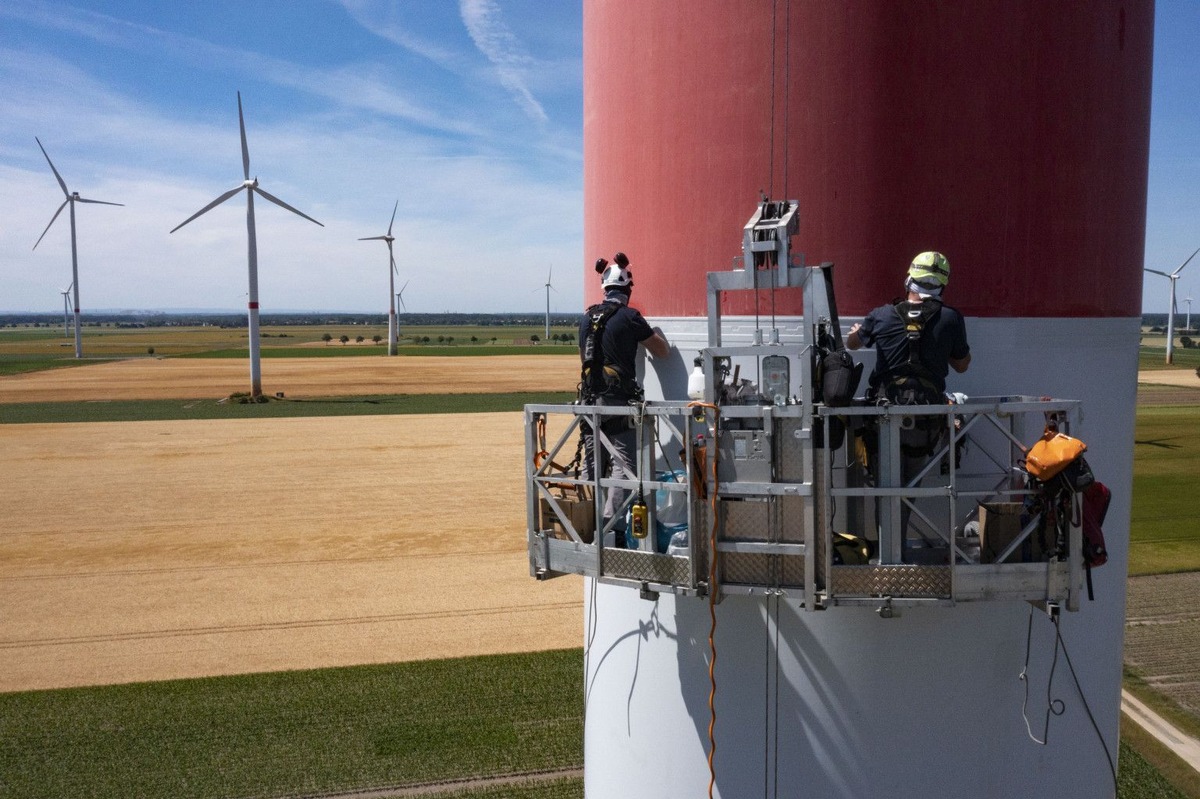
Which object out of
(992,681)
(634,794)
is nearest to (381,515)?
(634,794)

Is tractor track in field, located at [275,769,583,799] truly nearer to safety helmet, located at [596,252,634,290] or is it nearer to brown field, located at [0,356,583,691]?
brown field, located at [0,356,583,691]

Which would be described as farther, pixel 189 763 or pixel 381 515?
pixel 381 515

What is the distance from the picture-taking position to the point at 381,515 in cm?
2755

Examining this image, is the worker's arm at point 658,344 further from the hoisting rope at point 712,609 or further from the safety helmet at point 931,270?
the safety helmet at point 931,270

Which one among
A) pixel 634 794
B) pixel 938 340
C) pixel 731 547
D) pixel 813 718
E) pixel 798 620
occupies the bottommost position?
pixel 634 794

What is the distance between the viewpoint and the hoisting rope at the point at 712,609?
231 inches

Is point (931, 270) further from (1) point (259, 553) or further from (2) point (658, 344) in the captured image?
(1) point (259, 553)

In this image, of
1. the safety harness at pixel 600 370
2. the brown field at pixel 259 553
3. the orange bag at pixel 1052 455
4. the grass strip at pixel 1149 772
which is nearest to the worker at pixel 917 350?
the orange bag at pixel 1052 455

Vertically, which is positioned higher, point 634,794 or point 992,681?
point 992,681

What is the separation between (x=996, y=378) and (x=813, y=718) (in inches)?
101

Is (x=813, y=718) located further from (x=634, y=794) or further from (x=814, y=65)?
(x=814, y=65)

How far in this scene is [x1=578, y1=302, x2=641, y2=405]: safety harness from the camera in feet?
23.9

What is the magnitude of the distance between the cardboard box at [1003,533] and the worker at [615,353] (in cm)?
240

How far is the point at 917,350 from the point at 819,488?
3.59 ft
